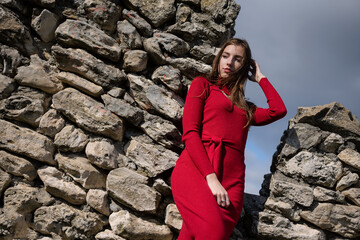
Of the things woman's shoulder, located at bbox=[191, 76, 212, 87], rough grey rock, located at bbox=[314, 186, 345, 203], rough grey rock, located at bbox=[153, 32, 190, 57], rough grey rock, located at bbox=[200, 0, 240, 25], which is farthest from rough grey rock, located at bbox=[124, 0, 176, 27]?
rough grey rock, located at bbox=[314, 186, 345, 203]

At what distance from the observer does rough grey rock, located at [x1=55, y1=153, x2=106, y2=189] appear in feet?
9.54

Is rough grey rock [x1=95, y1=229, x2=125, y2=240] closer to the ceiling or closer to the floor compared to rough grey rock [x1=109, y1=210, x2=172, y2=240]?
closer to the floor

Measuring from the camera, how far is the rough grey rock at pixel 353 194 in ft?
10.1

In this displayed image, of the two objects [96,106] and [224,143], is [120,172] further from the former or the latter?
[224,143]

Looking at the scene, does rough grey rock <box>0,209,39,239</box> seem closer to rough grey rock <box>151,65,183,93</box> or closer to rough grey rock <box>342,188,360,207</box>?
rough grey rock <box>151,65,183,93</box>

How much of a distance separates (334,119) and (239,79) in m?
1.11

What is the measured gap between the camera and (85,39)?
126 inches

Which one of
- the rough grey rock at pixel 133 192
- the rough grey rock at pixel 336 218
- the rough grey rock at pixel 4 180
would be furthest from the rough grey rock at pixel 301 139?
the rough grey rock at pixel 4 180

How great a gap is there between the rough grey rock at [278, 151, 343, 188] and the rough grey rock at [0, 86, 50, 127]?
8.60 ft

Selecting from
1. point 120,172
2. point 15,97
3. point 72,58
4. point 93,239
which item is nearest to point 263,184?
point 120,172

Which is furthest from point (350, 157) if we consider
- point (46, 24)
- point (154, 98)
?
point (46, 24)

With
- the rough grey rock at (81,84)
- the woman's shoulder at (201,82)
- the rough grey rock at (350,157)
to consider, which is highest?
the woman's shoulder at (201,82)

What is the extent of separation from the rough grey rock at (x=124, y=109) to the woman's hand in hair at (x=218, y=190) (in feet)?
3.41

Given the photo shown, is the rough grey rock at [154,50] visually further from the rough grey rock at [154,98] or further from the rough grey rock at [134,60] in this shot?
the rough grey rock at [154,98]
